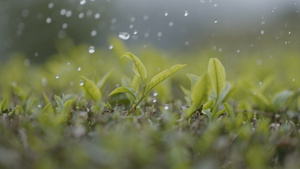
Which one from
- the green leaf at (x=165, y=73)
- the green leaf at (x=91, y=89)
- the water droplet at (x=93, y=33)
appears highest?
the water droplet at (x=93, y=33)

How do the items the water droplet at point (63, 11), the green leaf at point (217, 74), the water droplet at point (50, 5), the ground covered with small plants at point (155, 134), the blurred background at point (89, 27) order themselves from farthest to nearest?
the water droplet at point (50, 5)
the water droplet at point (63, 11)
the blurred background at point (89, 27)
the green leaf at point (217, 74)
the ground covered with small plants at point (155, 134)

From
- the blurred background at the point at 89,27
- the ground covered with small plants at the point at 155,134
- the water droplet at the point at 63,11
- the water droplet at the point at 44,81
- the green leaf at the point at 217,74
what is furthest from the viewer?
the water droplet at the point at 63,11

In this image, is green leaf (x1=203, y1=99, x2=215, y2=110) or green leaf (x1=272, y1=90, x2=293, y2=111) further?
green leaf (x1=272, y1=90, x2=293, y2=111)

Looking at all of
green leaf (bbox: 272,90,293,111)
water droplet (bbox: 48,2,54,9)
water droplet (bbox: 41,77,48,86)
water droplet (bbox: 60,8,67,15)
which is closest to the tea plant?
green leaf (bbox: 272,90,293,111)

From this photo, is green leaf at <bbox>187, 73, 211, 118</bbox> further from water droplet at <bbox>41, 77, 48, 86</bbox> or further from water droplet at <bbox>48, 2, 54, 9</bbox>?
water droplet at <bbox>48, 2, 54, 9</bbox>

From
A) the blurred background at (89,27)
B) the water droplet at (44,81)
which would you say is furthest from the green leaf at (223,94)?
the blurred background at (89,27)

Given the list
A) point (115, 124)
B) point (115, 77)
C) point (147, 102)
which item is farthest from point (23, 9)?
point (115, 124)

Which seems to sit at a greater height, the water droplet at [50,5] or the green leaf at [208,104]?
the water droplet at [50,5]

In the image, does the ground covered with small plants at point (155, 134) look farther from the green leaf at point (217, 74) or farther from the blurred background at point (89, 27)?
the blurred background at point (89, 27)
